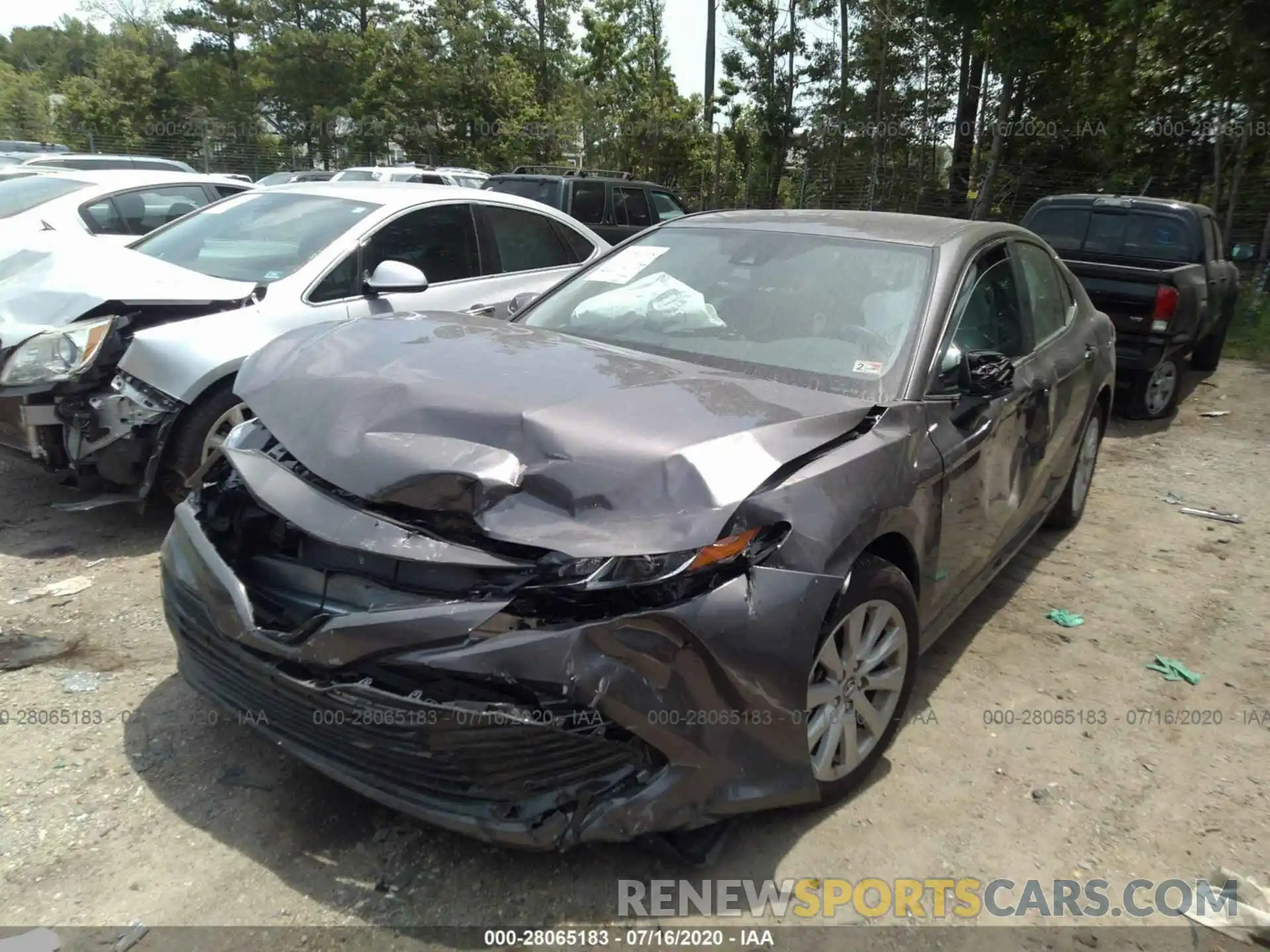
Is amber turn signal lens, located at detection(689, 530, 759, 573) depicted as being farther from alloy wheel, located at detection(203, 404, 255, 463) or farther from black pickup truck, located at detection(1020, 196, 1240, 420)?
black pickup truck, located at detection(1020, 196, 1240, 420)

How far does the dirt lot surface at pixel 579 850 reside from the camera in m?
2.42

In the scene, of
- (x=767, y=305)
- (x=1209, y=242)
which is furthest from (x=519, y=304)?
(x=1209, y=242)

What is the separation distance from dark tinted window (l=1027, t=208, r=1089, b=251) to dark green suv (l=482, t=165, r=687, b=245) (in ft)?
20.1

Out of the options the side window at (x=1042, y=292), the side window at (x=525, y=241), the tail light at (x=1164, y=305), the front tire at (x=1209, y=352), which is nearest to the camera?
the side window at (x=1042, y=292)

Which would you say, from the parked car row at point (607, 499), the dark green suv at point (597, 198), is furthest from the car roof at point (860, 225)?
the dark green suv at point (597, 198)

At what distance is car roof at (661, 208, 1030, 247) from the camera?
3.65m

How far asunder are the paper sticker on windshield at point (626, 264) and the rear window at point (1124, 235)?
614cm

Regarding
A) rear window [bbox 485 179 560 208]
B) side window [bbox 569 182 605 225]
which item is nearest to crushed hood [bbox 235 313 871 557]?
rear window [bbox 485 179 560 208]

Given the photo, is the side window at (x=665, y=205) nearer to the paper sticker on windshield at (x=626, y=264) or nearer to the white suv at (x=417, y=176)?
the white suv at (x=417, y=176)

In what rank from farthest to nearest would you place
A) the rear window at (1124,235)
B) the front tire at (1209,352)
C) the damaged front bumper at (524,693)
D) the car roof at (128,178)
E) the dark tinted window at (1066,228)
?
the front tire at (1209,352), the dark tinted window at (1066,228), the rear window at (1124,235), the car roof at (128,178), the damaged front bumper at (524,693)

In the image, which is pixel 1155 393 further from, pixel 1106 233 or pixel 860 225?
pixel 860 225

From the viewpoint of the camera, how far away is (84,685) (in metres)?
3.30

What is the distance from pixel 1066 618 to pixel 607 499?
9.64ft

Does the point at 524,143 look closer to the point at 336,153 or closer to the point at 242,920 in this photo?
the point at 336,153
